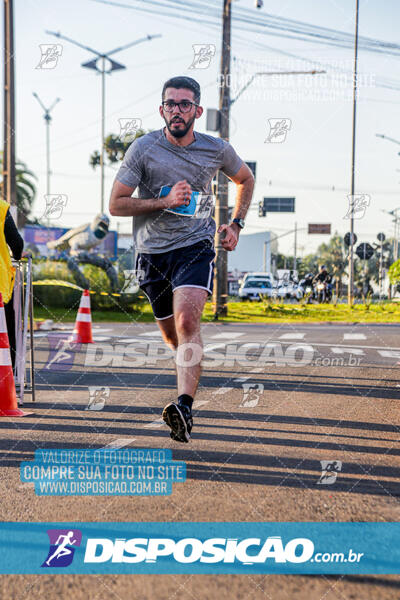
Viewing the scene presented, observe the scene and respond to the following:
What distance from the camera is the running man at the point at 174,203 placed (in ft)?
14.3

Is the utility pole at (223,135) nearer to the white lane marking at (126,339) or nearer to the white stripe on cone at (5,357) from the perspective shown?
the white lane marking at (126,339)

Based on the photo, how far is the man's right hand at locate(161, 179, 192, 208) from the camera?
4230 mm

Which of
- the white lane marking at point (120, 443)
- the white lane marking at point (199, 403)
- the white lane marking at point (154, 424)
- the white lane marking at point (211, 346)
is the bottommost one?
the white lane marking at point (211, 346)

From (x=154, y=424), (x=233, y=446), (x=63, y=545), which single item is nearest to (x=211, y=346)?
(x=154, y=424)

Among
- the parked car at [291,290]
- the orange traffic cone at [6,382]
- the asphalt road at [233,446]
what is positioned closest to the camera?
the asphalt road at [233,446]

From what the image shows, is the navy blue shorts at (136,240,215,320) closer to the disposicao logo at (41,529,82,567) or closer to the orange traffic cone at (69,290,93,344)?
the disposicao logo at (41,529,82,567)

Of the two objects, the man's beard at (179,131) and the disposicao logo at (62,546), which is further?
the man's beard at (179,131)

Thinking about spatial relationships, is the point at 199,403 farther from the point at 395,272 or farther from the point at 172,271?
the point at 395,272

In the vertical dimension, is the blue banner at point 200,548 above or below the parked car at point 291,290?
above

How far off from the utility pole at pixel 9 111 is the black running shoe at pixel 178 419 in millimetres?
13231

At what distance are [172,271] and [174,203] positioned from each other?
450mm

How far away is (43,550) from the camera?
8.96 ft

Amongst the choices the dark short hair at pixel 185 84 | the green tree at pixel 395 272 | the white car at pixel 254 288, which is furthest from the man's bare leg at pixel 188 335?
the white car at pixel 254 288

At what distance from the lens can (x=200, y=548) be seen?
2.73 meters
